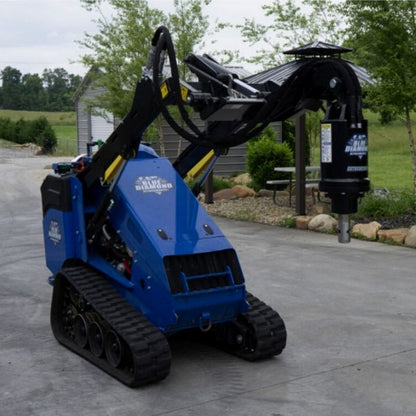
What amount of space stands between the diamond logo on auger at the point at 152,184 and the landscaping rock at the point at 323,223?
738 centimetres

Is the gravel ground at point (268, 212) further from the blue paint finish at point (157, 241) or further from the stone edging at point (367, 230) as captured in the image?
the blue paint finish at point (157, 241)

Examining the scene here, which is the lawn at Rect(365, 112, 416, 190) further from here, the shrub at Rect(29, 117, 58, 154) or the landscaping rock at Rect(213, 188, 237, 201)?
the shrub at Rect(29, 117, 58, 154)

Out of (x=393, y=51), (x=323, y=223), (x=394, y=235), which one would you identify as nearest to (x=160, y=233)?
(x=394, y=235)

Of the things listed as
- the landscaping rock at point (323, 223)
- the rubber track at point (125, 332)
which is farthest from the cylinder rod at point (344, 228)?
the landscaping rock at point (323, 223)

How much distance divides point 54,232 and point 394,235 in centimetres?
687

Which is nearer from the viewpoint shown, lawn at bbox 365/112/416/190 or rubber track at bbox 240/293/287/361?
rubber track at bbox 240/293/287/361

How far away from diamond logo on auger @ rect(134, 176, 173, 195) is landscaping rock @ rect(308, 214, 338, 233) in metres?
7.38

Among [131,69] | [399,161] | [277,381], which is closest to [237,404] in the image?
[277,381]

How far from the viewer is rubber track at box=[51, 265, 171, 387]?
6246mm

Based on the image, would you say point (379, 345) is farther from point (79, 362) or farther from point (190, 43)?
point (190, 43)

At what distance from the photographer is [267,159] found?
19156 millimetres

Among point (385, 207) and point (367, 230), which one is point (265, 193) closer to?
point (385, 207)

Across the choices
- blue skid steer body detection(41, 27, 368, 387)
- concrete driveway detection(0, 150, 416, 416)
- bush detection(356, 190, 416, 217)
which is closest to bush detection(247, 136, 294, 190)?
bush detection(356, 190, 416, 217)

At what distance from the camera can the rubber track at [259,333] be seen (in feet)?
22.6
